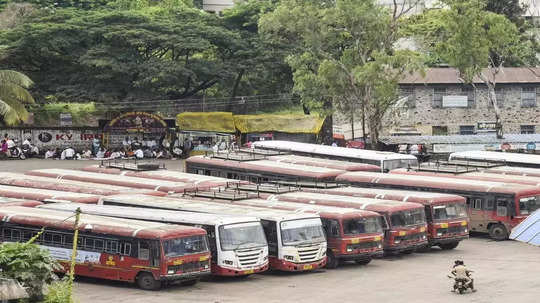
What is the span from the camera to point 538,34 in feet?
263

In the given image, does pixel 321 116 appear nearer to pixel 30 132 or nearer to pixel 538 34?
pixel 30 132

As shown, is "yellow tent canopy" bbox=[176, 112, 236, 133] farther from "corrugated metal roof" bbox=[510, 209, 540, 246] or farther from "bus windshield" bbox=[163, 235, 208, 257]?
"corrugated metal roof" bbox=[510, 209, 540, 246]

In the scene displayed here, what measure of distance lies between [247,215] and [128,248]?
387 cm

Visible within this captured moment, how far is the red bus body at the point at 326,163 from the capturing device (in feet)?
153

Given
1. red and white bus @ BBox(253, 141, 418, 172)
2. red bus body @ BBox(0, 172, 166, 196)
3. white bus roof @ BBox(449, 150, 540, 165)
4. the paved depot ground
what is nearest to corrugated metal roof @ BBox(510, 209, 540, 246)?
the paved depot ground

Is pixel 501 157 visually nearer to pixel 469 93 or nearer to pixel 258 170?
pixel 258 170

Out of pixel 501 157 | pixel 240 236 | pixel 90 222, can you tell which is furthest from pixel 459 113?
pixel 90 222

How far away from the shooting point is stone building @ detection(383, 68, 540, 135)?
64.4 metres

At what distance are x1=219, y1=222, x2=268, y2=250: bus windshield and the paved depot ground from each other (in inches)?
43.6

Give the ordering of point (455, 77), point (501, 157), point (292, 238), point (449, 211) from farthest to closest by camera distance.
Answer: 1. point (455, 77)
2. point (501, 157)
3. point (449, 211)
4. point (292, 238)

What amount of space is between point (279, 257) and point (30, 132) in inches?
1237

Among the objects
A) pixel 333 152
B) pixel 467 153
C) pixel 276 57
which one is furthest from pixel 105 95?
pixel 467 153

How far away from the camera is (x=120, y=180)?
43000mm

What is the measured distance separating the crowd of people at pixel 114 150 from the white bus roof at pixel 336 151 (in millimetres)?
9310
